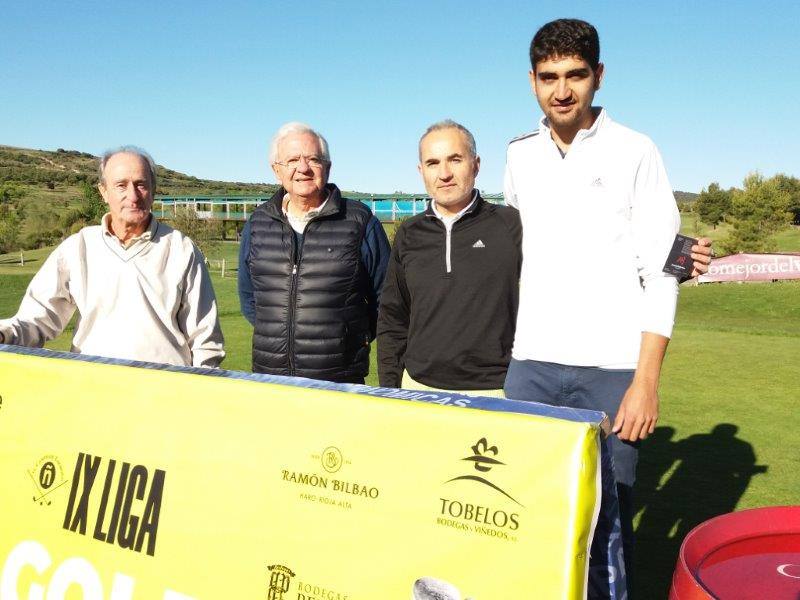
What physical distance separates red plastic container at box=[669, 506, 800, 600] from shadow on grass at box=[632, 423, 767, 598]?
1346 mm

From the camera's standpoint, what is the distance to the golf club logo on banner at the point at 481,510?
5.39 ft

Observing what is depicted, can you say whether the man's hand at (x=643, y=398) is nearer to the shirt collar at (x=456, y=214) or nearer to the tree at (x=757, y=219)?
the shirt collar at (x=456, y=214)

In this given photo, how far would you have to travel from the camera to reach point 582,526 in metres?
1.58

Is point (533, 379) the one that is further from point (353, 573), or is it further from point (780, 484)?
point (780, 484)

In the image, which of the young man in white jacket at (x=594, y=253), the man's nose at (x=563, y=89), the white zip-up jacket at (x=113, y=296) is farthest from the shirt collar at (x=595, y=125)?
the white zip-up jacket at (x=113, y=296)

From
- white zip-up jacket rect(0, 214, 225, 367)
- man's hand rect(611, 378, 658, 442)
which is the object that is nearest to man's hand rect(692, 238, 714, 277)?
man's hand rect(611, 378, 658, 442)

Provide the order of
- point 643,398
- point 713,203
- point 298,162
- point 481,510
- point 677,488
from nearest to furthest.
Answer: point 481,510
point 643,398
point 298,162
point 677,488
point 713,203

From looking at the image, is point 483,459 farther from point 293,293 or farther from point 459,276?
point 293,293

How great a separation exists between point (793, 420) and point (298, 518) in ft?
18.4

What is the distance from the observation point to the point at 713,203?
6950 cm

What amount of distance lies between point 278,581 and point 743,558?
3.91ft

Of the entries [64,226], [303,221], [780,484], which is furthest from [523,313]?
[64,226]

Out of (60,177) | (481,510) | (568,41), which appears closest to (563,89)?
(568,41)

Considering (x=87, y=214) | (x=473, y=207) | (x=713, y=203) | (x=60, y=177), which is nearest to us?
(x=473, y=207)
